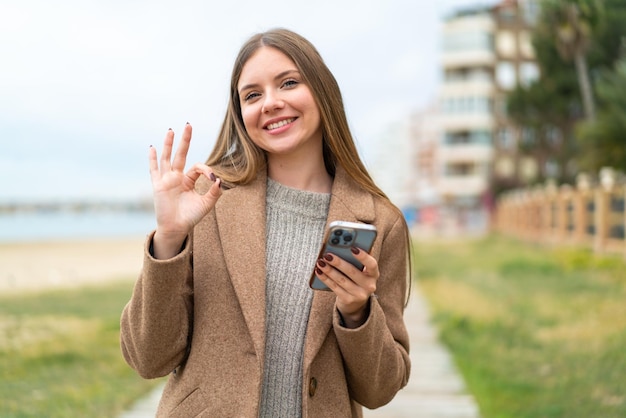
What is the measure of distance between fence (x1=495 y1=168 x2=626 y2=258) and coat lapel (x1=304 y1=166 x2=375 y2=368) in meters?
12.6

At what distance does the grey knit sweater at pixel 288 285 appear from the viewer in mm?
2145

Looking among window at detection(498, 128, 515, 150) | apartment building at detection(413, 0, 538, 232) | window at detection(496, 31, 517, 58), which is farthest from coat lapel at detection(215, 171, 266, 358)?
window at detection(496, 31, 517, 58)

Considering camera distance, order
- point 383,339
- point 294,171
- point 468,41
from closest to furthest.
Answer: point 383,339 → point 294,171 → point 468,41

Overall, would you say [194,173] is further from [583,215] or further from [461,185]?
[461,185]

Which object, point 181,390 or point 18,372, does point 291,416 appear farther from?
point 18,372

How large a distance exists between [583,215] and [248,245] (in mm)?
17266

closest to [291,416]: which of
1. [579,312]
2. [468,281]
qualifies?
[579,312]

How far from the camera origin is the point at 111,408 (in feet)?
17.0

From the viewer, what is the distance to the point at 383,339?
2.17m

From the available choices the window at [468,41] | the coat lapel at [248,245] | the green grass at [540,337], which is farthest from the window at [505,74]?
the coat lapel at [248,245]

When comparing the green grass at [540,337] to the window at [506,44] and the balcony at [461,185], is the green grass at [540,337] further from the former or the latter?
the window at [506,44]

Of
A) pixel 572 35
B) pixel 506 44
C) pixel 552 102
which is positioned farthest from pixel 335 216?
pixel 506 44

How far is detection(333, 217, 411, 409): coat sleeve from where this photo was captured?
2104 millimetres

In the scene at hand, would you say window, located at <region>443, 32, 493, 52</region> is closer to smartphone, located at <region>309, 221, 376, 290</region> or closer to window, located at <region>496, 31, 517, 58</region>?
window, located at <region>496, 31, 517, 58</region>
